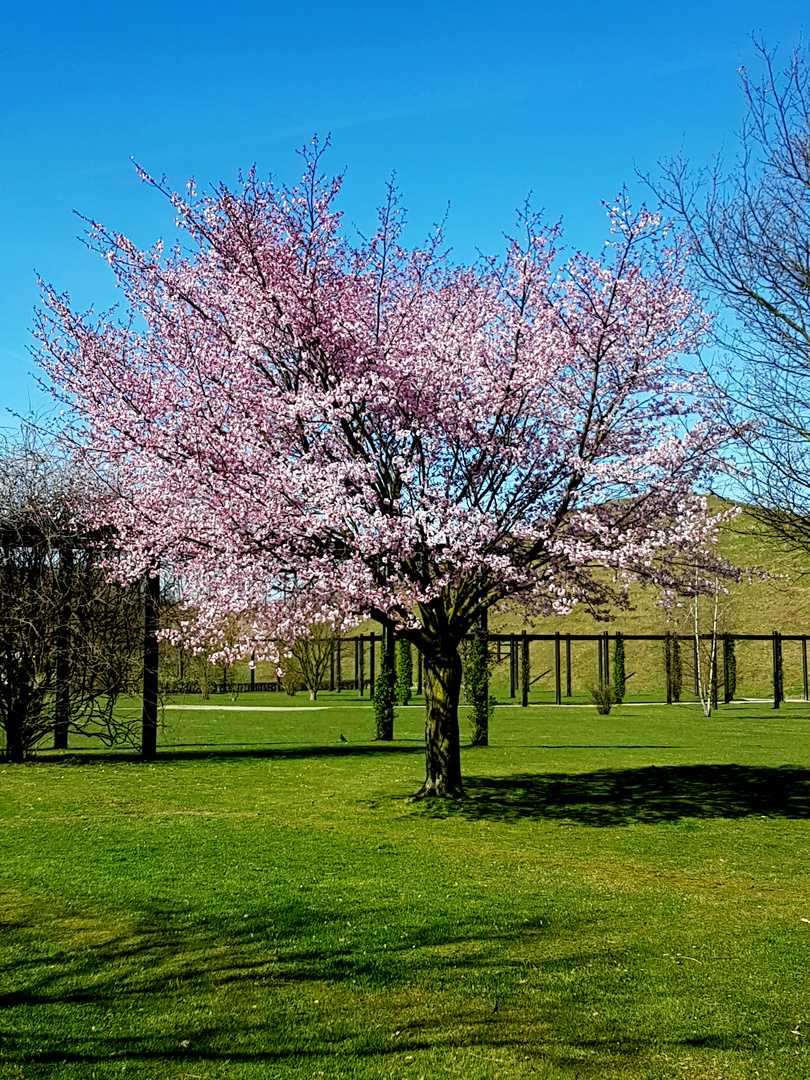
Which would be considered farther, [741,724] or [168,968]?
[741,724]

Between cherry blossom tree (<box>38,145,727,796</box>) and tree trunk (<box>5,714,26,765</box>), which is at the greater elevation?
cherry blossom tree (<box>38,145,727,796</box>)

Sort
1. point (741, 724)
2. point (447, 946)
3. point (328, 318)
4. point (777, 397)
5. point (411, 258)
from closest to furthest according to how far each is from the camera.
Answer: point (447, 946) → point (777, 397) → point (328, 318) → point (411, 258) → point (741, 724)

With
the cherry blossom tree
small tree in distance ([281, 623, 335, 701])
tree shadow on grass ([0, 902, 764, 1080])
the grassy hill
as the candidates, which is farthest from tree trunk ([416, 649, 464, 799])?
the grassy hill

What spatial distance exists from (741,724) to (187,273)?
992 inches

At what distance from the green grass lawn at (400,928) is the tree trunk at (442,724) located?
51cm

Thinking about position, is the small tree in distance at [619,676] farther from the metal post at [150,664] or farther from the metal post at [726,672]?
the metal post at [150,664]

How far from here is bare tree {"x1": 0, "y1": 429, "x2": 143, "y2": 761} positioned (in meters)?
17.9

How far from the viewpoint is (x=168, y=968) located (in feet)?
20.0

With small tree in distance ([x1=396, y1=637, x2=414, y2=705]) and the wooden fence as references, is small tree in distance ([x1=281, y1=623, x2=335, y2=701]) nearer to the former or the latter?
the wooden fence

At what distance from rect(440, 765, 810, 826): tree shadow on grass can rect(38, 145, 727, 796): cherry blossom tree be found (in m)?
1.06

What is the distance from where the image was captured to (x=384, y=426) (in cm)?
1299

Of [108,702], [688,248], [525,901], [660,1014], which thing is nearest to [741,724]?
[108,702]

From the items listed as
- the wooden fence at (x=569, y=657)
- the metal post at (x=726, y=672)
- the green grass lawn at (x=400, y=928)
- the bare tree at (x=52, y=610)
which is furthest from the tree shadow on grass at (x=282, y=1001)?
the metal post at (x=726, y=672)

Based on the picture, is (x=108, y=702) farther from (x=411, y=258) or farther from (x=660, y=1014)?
(x=660, y=1014)
